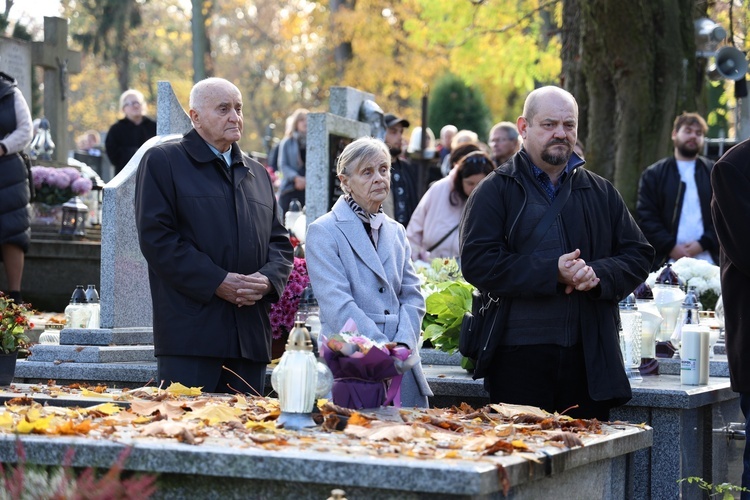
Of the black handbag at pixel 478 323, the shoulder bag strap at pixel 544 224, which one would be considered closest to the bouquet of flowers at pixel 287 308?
the black handbag at pixel 478 323

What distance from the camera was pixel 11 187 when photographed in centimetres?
1095

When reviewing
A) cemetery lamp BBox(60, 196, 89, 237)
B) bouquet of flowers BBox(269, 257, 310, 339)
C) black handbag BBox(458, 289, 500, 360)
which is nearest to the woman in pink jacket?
bouquet of flowers BBox(269, 257, 310, 339)

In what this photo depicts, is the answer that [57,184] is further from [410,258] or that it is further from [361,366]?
[361,366]

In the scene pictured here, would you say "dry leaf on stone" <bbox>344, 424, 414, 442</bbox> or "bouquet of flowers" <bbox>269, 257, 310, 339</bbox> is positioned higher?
"bouquet of flowers" <bbox>269, 257, 310, 339</bbox>

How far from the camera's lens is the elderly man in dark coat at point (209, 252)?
21.8 ft

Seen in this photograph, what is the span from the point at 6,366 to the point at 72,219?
7.37 metres

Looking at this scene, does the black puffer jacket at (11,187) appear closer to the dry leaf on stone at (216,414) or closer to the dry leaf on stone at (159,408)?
the dry leaf on stone at (159,408)

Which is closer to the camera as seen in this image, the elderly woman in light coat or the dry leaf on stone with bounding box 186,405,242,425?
the dry leaf on stone with bounding box 186,405,242,425

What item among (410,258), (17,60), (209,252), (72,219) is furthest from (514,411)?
(17,60)

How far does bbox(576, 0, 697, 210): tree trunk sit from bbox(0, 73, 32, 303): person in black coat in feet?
18.1

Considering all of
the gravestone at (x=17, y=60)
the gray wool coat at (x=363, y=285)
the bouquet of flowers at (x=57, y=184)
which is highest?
the gravestone at (x=17, y=60)

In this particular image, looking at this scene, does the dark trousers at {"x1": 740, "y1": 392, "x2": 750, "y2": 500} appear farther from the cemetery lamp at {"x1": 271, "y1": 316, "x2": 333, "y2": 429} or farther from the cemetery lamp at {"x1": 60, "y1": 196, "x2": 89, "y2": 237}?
the cemetery lamp at {"x1": 60, "y1": 196, "x2": 89, "y2": 237}

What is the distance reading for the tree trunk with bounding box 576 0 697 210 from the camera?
1318cm

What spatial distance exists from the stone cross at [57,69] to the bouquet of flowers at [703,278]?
31.3 ft
